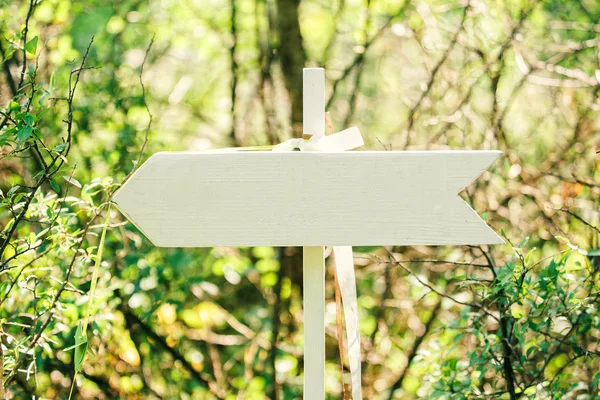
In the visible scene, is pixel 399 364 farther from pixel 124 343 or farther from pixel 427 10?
pixel 427 10

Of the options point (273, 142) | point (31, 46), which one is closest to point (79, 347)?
point (31, 46)

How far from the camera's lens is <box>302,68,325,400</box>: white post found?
1.02m

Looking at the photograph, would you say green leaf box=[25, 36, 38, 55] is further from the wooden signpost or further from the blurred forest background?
the blurred forest background

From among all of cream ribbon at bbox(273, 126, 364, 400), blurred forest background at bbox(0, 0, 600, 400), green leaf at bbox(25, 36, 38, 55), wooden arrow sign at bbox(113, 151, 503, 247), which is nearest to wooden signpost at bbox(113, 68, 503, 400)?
wooden arrow sign at bbox(113, 151, 503, 247)

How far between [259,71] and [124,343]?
1.00 meters

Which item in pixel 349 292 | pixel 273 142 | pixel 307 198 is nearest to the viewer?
pixel 307 198

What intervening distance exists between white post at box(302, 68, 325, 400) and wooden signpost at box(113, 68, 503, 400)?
10 cm

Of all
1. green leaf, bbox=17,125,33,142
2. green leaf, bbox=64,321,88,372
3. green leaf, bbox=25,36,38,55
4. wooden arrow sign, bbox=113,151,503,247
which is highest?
green leaf, bbox=25,36,38,55

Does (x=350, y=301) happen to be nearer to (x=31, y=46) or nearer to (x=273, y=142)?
(x=31, y=46)

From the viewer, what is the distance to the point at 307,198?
3.07 feet

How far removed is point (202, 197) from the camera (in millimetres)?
934

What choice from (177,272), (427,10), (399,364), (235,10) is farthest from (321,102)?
(399,364)

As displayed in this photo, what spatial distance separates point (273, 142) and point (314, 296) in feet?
3.99

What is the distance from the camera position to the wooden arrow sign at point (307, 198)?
3.05 ft
